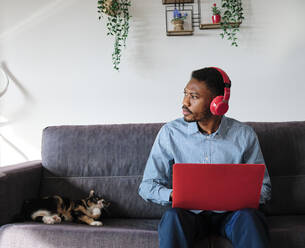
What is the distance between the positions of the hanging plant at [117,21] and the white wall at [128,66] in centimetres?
5

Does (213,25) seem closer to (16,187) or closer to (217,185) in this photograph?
(217,185)

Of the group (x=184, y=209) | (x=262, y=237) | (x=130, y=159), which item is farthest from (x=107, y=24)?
(x=262, y=237)

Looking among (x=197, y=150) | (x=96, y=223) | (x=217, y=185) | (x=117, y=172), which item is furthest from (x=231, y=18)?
(x=96, y=223)

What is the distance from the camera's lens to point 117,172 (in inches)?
68.1

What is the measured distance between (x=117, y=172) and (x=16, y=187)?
508 mm

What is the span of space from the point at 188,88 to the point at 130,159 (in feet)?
1.70

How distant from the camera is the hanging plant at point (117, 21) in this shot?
2.47 meters

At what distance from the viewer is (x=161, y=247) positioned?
45.7 inches

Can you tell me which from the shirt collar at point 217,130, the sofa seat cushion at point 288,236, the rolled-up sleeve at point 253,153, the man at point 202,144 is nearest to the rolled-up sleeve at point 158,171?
the man at point 202,144

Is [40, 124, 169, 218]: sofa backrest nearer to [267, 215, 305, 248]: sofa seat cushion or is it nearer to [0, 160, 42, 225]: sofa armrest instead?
[0, 160, 42, 225]: sofa armrest

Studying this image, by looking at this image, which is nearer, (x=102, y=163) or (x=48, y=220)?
(x=48, y=220)

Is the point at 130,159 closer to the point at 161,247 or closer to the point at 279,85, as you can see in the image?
the point at 161,247

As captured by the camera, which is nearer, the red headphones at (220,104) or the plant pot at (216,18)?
the red headphones at (220,104)

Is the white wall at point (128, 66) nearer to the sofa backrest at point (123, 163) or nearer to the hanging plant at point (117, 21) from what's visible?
the hanging plant at point (117, 21)
